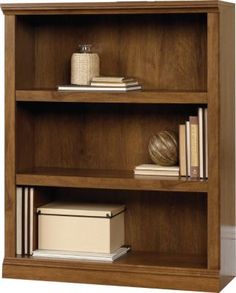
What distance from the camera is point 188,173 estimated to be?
14.4ft

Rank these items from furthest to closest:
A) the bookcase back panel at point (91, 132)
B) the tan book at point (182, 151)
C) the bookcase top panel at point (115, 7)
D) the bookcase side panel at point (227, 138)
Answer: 1. the bookcase back panel at point (91, 132)
2. the tan book at point (182, 151)
3. the bookcase side panel at point (227, 138)
4. the bookcase top panel at point (115, 7)

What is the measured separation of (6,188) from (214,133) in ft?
3.46

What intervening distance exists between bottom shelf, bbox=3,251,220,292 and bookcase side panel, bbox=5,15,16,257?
0.43ft

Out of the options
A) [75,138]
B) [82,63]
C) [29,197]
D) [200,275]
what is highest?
[82,63]

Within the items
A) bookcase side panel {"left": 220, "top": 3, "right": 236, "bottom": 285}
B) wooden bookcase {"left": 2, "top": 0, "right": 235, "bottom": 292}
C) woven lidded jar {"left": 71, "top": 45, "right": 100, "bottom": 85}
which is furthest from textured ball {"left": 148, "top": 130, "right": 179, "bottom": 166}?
woven lidded jar {"left": 71, "top": 45, "right": 100, "bottom": 85}

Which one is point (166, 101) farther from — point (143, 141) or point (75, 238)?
point (75, 238)

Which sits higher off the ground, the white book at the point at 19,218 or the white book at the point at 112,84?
the white book at the point at 112,84

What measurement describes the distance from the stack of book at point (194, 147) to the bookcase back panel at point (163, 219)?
1.02 feet

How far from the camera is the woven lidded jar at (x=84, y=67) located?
4535 millimetres

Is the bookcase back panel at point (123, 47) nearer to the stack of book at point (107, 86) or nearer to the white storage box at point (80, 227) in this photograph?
the stack of book at point (107, 86)

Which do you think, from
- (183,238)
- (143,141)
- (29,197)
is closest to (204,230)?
(183,238)

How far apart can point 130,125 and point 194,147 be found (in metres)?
0.47

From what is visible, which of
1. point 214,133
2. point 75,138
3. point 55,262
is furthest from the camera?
point 75,138

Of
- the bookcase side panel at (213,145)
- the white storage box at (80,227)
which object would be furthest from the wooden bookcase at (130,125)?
the white storage box at (80,227)
